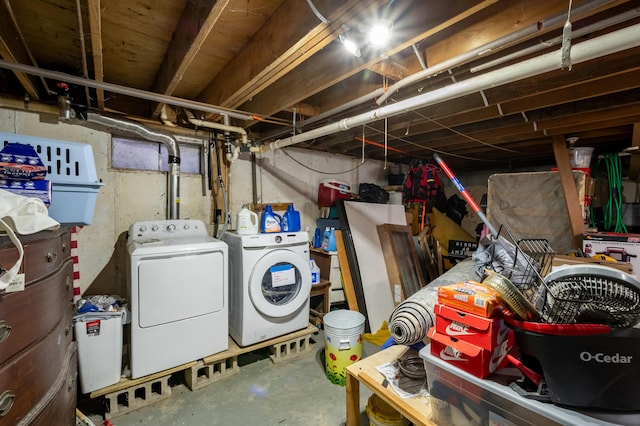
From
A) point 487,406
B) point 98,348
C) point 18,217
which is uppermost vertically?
point 18,217

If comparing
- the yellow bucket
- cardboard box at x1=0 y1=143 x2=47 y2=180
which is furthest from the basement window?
the yellow bucket

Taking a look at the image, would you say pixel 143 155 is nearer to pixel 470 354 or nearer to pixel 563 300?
pixel 470 354

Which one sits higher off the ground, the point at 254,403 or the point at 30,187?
the point at 30,187

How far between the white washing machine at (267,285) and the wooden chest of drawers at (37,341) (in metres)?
1.16

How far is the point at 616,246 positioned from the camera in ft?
7.36

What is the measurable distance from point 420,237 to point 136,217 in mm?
3412

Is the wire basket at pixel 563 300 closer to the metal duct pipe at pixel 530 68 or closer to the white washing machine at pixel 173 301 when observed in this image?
the metal duct pipe at pixel 530 68

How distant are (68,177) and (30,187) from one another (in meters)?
0.26

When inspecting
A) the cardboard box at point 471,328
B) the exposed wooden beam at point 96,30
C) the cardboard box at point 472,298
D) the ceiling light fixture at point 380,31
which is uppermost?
the exposed wooden beam at point 96,30

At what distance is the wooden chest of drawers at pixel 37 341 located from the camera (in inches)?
34.5

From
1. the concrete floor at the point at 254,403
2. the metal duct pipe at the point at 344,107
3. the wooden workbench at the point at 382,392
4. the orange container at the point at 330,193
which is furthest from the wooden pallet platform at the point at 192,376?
the metal duct pipe at the point at 344,107

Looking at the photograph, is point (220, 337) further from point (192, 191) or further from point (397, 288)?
point (397, 288)

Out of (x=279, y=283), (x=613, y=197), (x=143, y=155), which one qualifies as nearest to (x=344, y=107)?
(x=279, y=283)

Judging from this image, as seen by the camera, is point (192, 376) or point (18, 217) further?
point (192, 376)
